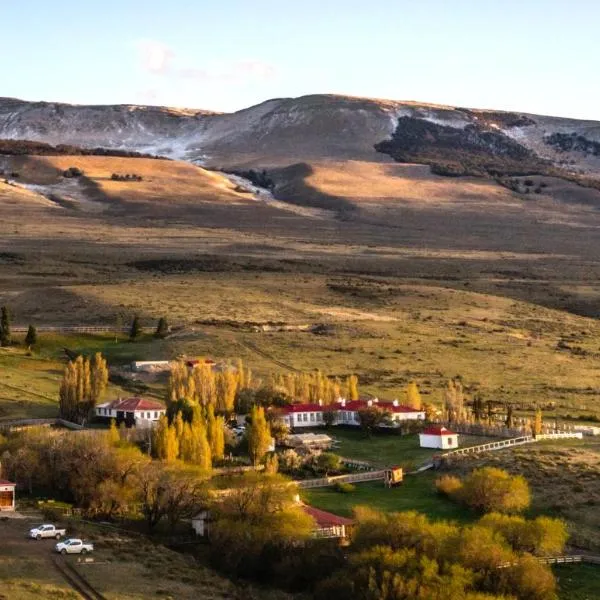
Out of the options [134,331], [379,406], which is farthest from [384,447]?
[134,331]

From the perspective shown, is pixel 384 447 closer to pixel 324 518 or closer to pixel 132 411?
pixel 132 411

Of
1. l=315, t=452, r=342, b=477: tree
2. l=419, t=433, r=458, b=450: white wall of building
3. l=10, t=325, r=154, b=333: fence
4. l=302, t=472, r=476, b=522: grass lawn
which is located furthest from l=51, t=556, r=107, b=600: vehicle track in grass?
l=10, t=325, r=154, b=333: fence

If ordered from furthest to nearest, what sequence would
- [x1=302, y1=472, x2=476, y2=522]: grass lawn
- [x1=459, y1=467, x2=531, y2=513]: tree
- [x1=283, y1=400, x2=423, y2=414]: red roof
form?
1. [x1=283, y1=400, x2=423, y2=414]: red roof
2. [x1=302, y1=472, x2=476, y2=522]: grass lawn
3. [x1=459, y1=467, x2=531, y2=513]: tree

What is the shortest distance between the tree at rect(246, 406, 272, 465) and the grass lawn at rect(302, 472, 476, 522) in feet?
15.3

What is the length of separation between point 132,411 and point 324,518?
1858cm

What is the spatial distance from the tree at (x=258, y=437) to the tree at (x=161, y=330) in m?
27.8

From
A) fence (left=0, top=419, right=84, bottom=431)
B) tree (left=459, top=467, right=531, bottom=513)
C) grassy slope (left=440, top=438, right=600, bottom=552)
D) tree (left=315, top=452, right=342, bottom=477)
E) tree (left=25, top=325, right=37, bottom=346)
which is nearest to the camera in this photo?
grassy slope (left=440, top=438, right=600, bottom=552)

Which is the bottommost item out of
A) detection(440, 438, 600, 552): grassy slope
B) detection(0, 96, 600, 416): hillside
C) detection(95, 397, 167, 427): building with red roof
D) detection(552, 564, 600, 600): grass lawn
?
detection(0, 96, 600, 416): hillside

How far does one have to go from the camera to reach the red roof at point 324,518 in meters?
40.7

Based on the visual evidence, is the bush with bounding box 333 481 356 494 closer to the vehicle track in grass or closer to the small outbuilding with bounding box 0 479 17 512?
the small outbuilding with bounding box 0 479 17 512

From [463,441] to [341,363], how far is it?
2232 cm

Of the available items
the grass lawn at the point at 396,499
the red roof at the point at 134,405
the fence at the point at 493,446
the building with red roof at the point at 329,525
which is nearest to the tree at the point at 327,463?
the grass lawn at the point at 396,499

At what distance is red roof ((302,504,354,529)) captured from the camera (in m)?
40.7

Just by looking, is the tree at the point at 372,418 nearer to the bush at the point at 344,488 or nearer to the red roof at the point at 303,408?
the red roof at the point at 303,408
